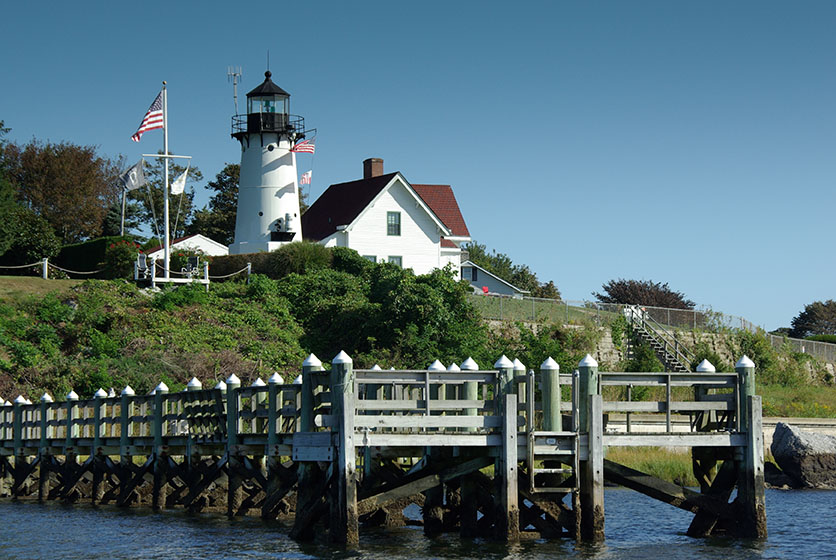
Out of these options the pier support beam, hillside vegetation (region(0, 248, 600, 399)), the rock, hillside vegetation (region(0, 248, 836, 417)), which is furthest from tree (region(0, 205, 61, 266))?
the pier support beam

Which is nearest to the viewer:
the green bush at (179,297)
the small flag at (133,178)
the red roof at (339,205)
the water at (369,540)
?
the water at (369,540)

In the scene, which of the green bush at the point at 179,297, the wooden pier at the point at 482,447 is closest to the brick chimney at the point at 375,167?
the green bush at the point at 179,297

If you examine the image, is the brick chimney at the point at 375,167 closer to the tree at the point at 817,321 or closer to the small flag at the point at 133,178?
the small flag at the point at 133,178

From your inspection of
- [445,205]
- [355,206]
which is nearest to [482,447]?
[355,206]

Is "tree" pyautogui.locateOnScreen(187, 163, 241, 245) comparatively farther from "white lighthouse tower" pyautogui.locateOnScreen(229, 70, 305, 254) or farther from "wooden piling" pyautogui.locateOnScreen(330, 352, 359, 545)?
"wooden piling" pyautogui.locateOnScreen(330, 352, 359, 545)

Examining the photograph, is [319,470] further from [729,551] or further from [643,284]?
[643,284]

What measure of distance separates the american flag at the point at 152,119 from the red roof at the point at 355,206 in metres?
12.2

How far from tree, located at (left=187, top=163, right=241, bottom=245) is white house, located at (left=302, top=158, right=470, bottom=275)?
15.9m

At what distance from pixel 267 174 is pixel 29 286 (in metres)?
14.8

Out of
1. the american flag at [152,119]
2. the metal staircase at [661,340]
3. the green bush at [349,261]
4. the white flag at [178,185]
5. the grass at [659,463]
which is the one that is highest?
the american flag at [152,119]

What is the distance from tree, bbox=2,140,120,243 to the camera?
75750mm

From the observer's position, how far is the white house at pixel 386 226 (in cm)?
6072

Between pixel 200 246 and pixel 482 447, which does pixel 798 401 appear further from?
pixel 482 447

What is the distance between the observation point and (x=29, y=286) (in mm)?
51031
